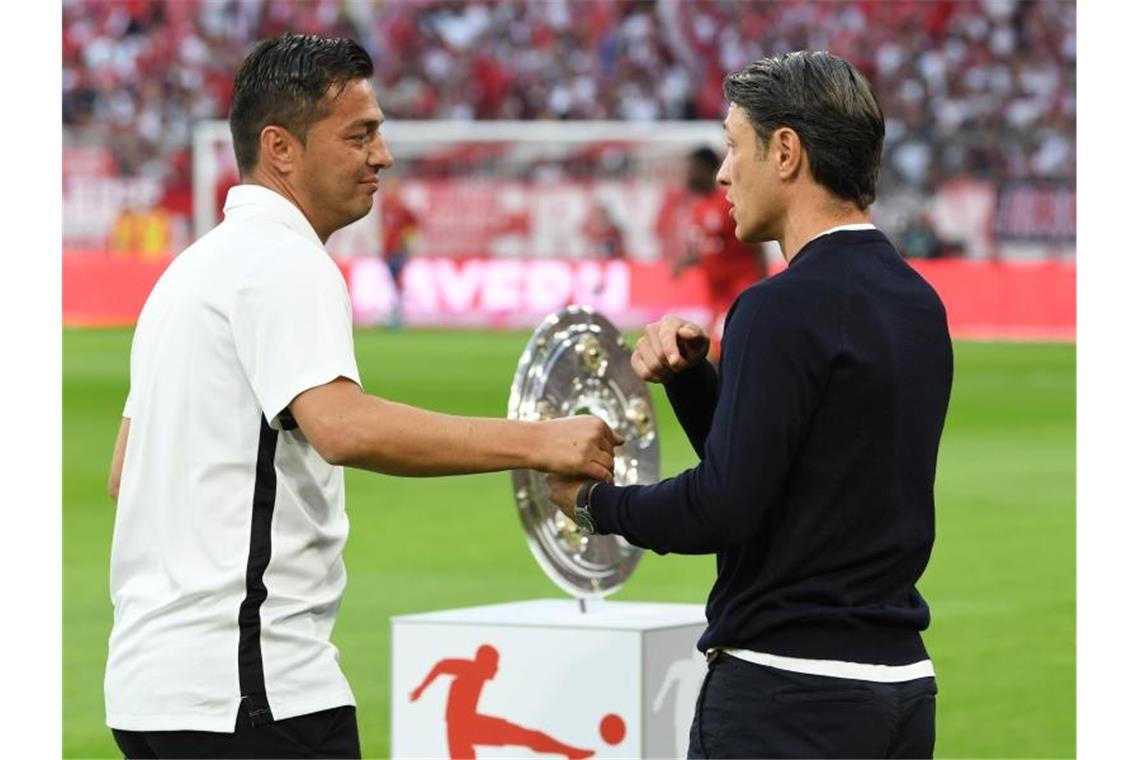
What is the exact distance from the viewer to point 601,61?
123 feet

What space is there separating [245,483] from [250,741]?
16.8 inches

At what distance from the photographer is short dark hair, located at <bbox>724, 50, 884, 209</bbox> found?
3.27 m

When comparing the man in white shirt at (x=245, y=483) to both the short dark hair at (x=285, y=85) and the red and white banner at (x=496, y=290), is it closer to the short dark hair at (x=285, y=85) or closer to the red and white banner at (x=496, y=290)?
the short dark hair at (x=285, y=85)

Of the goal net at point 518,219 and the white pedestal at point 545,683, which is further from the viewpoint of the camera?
the goal net at point 518,219

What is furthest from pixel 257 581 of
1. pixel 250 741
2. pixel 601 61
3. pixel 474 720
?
pixel 601 61

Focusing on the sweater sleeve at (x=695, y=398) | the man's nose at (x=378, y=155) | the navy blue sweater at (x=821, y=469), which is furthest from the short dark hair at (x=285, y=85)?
the navy blue sweater at (x=821, y=469)

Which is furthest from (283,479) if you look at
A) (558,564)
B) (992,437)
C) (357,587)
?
(992,437)

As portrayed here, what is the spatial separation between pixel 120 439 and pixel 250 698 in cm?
87

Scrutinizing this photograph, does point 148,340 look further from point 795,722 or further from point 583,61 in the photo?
point 583,61

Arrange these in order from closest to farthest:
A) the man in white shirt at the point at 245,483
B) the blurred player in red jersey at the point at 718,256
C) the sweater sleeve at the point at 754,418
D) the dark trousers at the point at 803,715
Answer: the sweater sleeve at the point at 754,418, the dark trousers at the point at 803,715, the man in white shirt at the point at 245,483, the blurred player in red jersey at the point at 718,256

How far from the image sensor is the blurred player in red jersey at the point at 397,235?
29750 millimetres

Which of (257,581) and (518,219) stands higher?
(518,219)

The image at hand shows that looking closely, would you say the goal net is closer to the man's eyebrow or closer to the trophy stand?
the trophy stand

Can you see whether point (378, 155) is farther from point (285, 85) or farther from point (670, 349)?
point (670, 349)
